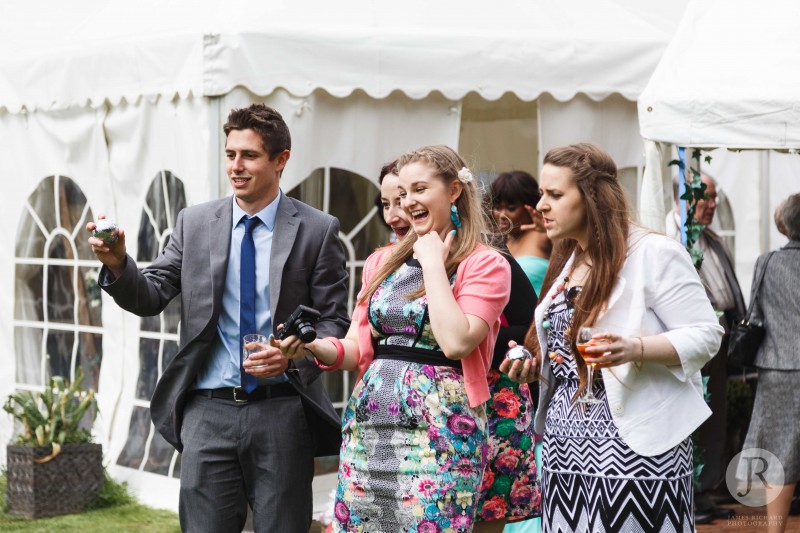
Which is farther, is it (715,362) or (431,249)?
(715,362)

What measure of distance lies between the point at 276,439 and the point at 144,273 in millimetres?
774

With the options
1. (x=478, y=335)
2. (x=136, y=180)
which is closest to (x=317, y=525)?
(x=136, y=180)

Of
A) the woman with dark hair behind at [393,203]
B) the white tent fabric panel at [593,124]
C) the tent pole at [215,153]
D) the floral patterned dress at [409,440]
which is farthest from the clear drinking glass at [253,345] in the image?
the white tent fabric panel at [593,124]

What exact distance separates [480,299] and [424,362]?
273 millimetres

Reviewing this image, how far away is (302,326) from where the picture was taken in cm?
388

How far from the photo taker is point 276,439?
4324mm

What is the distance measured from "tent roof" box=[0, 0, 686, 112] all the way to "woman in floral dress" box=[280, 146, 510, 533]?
2983mm

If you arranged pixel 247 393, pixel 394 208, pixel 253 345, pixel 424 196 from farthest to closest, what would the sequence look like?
pixel 394 208 → pixel 247 393 → pixel 424 196 → pixel 253 345

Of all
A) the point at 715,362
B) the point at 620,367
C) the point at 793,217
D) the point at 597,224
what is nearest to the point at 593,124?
the point at 793,217

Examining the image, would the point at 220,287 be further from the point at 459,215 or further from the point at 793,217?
the point at 793,217

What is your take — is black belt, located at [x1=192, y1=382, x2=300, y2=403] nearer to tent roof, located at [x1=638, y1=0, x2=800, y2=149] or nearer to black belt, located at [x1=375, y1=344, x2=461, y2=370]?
black belt, located at [x1=375, y1=344, x2=461, y2=370]

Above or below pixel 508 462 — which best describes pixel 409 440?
above

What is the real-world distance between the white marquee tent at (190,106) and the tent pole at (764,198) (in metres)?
1.87

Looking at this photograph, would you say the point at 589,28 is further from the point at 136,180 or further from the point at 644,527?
the point at 644,527
